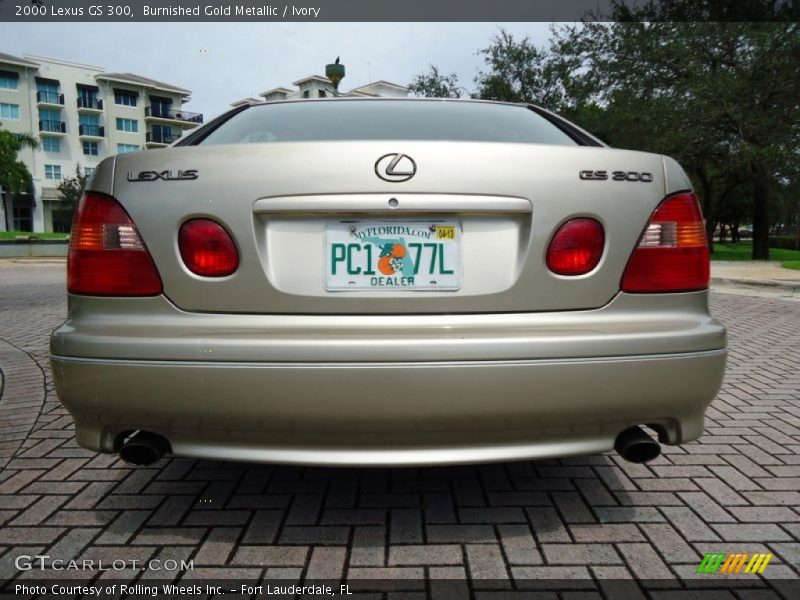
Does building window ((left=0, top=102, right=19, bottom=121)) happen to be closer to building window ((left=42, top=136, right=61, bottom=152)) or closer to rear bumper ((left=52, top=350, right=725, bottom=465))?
building window ((left=42, top=136, right=61, bottom=152))

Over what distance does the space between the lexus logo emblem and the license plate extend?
0.13 meters

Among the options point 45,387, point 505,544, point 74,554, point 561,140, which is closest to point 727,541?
point 505,544

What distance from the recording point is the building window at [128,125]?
195 ft

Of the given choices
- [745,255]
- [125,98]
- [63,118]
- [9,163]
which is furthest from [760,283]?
[125,98]

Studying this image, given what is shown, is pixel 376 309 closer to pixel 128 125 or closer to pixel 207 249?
pixel 207 249

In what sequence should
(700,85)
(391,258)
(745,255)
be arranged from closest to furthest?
(391,258)
(700,85)
(745,255)

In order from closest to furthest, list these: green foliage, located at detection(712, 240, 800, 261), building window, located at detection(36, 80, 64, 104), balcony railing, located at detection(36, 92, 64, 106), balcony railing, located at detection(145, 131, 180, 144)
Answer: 1. green foliage, located at detection(712, 240, 800, 261)
2. balcony railing, located at detection(36, 92, 64, 106)
3. building window, located at detection(36, 80, 64, 104)
4. balcony railing, located at detection(145, 131, 180, 144)

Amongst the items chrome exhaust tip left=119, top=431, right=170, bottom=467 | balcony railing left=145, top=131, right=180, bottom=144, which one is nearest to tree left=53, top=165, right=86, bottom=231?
balcony railing left=145, top=131, right=180, bottom=144

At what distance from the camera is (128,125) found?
60.1 meters

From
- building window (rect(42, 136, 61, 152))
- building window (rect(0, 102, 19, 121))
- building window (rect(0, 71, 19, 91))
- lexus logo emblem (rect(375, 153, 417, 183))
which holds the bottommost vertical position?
lexus logo emblem (rect(375, 153, 417, 183))

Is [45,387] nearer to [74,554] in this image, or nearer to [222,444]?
[74,554]

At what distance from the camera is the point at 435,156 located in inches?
71.1

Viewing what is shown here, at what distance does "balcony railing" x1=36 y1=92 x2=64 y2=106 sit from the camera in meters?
54.5

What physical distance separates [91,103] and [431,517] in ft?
215
